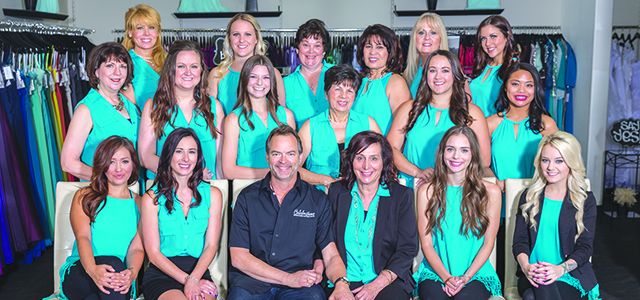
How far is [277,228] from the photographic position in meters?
2.83

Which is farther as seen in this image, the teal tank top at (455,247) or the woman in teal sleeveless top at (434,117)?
the woman in teal sleeveless top at (434,117)

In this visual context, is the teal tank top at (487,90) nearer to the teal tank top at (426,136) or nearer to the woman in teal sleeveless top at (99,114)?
the teal tank top at (426,136)

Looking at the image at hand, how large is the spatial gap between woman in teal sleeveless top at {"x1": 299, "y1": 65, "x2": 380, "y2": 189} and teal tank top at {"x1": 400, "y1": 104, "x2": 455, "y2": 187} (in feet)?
0.67

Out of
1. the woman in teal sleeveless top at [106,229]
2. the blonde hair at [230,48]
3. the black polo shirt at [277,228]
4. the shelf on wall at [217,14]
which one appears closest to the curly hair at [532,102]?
the black polo shirt at [277,228]

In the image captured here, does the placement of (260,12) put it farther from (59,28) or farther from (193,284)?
(193,284)

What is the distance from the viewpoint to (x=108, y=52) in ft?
11.1

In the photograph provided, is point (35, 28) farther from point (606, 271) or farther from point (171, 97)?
point (606, 271)

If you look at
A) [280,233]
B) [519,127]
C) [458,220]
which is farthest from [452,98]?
[280,233]

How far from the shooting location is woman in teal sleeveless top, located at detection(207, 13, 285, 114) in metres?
3.89

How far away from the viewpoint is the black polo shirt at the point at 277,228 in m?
2.84

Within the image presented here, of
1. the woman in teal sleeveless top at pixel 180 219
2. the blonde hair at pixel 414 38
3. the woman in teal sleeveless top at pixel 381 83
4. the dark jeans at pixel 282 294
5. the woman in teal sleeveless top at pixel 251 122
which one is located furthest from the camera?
the blonde hair at pixel 414 38

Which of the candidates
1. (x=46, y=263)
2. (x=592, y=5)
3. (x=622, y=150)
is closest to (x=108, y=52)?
(x=46, y=263)

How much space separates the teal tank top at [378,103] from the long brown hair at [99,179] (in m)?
1.38

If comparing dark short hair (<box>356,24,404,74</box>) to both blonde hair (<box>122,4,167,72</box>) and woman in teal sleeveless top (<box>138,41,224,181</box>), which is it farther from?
blonde hair (<box>122,4,167,72</box>)
